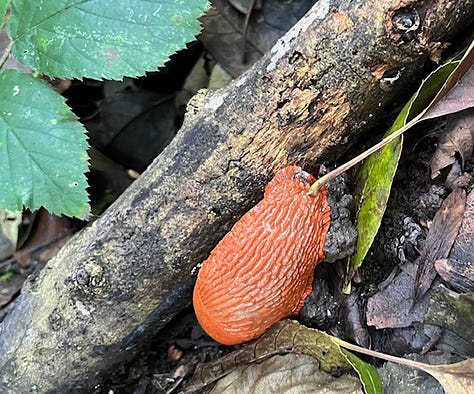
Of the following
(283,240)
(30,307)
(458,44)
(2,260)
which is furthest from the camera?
(2,260)

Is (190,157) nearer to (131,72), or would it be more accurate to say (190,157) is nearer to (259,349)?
(131,72)

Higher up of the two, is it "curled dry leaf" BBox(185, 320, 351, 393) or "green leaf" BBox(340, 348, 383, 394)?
"green leaf" BBox(340, 348, 383, 394)

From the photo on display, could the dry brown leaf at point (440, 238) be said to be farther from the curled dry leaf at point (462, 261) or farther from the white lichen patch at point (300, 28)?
the white lichen patch at point (300, 28)

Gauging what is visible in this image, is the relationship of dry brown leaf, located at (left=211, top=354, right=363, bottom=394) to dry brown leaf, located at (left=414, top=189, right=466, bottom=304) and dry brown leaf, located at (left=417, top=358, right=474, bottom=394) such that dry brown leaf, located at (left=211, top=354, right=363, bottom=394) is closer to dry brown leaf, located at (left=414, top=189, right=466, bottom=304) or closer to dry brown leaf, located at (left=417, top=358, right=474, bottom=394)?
Answer: dry brown leaf, located at (left=417, top=358, right=474, bottom=394)

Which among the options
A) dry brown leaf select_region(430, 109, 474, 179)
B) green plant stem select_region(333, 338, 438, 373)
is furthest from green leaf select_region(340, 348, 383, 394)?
dry brown leaf select_region(430, 109, 474, 179)

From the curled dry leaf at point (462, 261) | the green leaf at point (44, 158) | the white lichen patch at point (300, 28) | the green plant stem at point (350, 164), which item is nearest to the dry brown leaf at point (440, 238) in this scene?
the curled dry leaf at point (462, 261)

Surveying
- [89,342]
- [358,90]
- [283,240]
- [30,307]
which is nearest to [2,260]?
[30,307]
